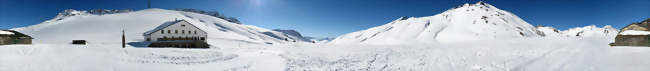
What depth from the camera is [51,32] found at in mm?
71812

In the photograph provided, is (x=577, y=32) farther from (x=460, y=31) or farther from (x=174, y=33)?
(x=174, y=33)

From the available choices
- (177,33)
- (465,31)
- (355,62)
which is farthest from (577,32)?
(177,33)

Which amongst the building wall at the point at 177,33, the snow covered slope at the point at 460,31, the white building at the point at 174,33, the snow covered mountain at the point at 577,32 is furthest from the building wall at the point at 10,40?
the snow covered mountain at the point at 577,32

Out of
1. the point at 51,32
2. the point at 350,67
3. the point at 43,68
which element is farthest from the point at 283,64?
the point at 51,32

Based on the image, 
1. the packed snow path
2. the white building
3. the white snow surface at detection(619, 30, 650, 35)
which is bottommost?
the packed snow path

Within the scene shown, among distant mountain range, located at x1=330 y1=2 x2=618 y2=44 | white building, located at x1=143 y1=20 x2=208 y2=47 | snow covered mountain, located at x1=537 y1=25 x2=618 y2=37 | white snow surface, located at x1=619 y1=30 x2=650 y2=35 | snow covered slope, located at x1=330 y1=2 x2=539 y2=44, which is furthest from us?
snow covered mountain, located at x1=537 y1=25 x2=618 y2=37

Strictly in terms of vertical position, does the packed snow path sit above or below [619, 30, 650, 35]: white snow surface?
below

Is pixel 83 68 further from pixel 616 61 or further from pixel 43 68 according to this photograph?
pixel 616 61

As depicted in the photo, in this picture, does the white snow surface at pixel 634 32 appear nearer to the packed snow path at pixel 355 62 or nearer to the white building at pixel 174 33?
the packed snow path at pixel 355 62

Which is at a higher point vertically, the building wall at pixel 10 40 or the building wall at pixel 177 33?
the building wall at pixel 177 33

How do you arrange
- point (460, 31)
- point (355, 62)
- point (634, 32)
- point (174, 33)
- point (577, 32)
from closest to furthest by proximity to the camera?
point (634, 32), point (355, 62), point (174, 33), point (460, 31), point (577, 32)

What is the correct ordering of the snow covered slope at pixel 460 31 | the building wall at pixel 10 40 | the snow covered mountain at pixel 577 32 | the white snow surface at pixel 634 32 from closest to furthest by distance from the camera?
the white snow surface at pixel 634 32, the building wall at pixel 10 40, the snow covered slope at pixel 460 31, the snow covered mountain at pixel 577 32

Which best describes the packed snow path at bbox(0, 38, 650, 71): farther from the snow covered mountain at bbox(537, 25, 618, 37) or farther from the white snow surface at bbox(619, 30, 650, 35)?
the snow covered mountain at bbox(537, 25, 618, 37)

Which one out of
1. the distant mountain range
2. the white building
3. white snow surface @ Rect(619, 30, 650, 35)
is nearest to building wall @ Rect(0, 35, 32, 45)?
the white building
